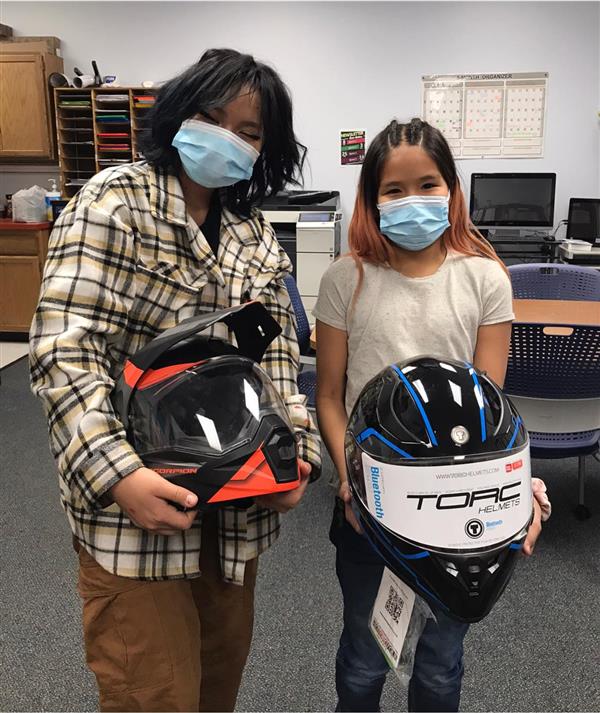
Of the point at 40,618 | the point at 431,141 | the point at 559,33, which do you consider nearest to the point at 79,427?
the point at 431,141

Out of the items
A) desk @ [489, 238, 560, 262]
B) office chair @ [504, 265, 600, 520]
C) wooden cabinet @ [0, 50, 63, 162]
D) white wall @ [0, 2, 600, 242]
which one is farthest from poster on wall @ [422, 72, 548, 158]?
office chair @ [504, 265, 600, 520]

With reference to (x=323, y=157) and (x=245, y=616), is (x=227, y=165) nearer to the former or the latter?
(x=245, y=616)

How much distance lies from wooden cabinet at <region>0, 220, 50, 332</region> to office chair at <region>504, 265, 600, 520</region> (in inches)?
159

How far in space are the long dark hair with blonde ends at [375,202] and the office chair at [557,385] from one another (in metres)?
0.88

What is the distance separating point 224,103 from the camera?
94 cm

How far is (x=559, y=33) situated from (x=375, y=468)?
5141 mm

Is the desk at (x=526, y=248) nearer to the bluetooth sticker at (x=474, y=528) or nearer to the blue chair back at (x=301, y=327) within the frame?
the blue chair back at (x=301, y=327)

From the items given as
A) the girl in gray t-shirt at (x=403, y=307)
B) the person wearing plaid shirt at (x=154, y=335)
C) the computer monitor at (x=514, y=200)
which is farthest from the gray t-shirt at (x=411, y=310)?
the computer monitor at (x=514, y=200)

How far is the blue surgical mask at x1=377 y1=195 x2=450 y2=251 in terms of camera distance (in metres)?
1.03

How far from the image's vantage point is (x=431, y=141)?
1.02 meters

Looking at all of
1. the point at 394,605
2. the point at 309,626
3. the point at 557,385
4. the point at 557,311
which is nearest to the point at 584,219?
the point at 557,311

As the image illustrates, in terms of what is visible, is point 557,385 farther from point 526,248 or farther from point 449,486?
point 526,248

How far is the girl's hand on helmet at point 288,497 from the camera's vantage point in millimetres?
836

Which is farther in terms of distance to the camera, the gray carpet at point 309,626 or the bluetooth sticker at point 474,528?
the gray carpet at point 309,626
